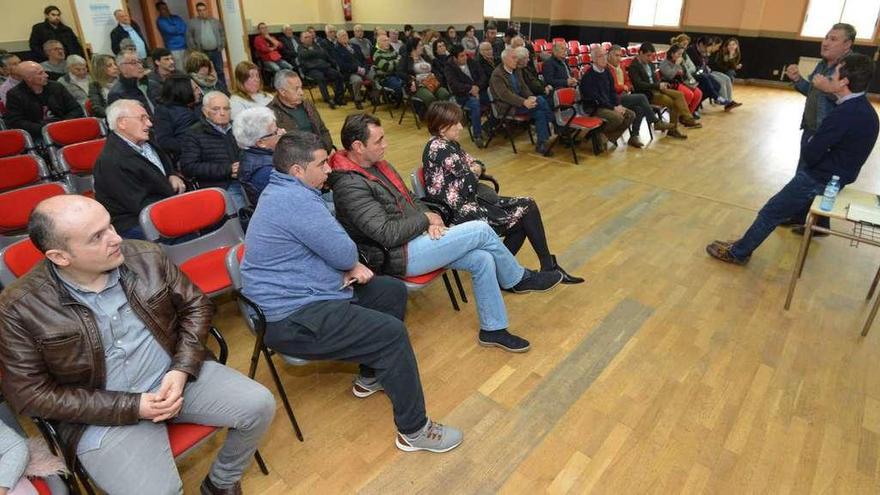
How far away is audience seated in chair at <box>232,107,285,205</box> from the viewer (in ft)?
9.70

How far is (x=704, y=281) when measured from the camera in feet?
11.2

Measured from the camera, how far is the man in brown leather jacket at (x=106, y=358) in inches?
57.7

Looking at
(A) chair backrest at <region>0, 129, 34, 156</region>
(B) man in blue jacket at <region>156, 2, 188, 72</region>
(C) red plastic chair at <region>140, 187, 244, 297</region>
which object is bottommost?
(C) red plastic chair at <region>140, 187, 244, 297</region>

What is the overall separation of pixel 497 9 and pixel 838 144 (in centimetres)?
1287

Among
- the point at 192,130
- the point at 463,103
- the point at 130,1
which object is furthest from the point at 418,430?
the point at 130,1

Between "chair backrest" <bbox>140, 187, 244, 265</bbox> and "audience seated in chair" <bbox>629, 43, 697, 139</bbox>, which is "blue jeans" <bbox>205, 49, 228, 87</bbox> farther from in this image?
"chair backrest" <bbox>140, 187, 244, 265</bbox>

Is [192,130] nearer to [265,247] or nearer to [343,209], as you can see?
[343,209]

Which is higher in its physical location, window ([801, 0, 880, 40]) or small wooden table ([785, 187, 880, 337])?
window ([801, 0, 880, 40])

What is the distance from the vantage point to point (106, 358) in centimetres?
159

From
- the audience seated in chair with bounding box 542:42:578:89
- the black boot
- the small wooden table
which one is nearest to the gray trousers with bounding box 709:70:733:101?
the audience seated in chair with bounding box 542:42:578:89

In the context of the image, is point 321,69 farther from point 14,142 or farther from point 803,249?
point 803,249

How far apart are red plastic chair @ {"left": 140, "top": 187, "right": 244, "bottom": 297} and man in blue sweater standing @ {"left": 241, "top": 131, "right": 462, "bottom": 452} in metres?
→ 0.53

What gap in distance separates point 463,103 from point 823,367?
516 cm

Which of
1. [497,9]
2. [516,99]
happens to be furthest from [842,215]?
[497,9]
